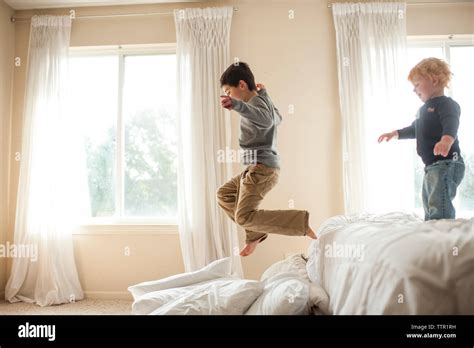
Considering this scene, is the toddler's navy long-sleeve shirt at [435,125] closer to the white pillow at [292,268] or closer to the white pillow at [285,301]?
the white pillow at [292,268]

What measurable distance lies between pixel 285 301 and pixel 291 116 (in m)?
2.07

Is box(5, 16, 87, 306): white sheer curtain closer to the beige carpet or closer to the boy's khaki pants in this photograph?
the beige carpet

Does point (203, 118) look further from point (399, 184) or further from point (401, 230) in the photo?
point (401, 230)

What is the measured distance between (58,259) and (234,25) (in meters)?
Answer: 2.32

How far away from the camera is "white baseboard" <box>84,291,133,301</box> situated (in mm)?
2898

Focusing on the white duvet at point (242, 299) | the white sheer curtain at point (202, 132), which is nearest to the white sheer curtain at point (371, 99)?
the white sheer curtain at point (202, 132)

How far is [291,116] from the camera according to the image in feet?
9.70

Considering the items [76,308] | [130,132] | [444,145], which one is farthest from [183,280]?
[130,132]

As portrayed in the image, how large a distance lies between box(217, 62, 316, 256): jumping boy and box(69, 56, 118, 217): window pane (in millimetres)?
1626

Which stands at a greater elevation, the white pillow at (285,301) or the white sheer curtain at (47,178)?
the white sheer curtain at (47,178)

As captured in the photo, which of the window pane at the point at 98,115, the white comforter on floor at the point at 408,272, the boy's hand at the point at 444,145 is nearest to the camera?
the white comforter on floor at the point at 408,272

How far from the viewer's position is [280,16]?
9.87ft

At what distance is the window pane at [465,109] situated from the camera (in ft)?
9.91

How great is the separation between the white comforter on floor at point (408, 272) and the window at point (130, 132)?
2.17 metres
